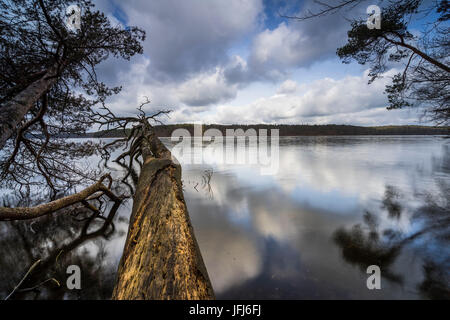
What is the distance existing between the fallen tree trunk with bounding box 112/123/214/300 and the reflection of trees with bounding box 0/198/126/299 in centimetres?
130

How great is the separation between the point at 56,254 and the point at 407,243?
5858mm

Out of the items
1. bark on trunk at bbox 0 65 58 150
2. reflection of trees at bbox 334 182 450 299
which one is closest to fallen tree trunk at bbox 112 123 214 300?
bark on trunk at bbox 0 65 58 150

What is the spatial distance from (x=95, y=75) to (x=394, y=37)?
7.22m

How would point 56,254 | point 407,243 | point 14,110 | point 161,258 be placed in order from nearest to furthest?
point 161,258, point 14,110, point 56,254, point 407,243

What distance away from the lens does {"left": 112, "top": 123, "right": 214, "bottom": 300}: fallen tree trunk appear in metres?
0.96

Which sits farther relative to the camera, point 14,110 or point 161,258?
point 14,110

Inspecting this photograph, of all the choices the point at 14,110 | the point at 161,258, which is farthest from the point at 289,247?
the point at 14,110

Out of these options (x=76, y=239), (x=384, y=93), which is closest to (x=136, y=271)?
(x=76, y=239)

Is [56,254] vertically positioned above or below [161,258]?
below

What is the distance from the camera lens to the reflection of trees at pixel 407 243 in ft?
7.09

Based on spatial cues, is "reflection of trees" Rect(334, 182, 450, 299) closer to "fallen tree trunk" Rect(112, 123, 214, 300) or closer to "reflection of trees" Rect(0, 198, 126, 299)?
"fallen tree trunk" Rect(112, 123, 214, 300)

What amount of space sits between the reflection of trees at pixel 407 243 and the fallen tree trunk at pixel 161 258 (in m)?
2.57

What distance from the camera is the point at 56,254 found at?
261 cm

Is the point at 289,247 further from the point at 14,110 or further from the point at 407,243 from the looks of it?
the point at 14,110
